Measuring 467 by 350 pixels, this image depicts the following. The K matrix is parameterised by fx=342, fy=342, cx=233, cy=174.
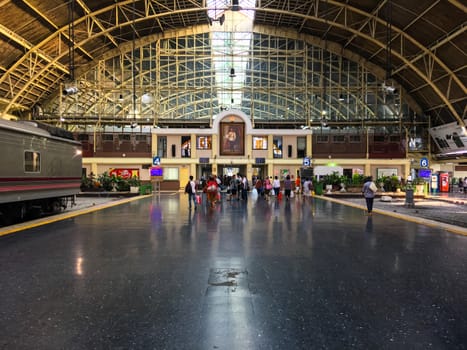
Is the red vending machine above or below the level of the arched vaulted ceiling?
below

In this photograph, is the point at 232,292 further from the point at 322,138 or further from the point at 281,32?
the point at 281,32

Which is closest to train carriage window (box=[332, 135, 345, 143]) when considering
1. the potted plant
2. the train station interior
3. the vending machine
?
the train station interior

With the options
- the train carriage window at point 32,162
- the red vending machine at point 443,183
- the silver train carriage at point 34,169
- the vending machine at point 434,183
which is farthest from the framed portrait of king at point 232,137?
the train carriage window at point 32,162

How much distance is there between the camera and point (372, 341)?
3.47m

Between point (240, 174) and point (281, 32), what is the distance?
61.3 ft

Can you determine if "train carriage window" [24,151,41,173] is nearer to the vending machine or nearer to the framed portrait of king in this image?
the framed portrait of king

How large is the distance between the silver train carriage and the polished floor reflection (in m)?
2.58

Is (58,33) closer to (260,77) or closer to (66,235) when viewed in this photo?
(260,77)

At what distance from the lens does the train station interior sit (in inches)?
158

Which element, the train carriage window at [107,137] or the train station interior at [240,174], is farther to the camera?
the train carriage window at [107,137]

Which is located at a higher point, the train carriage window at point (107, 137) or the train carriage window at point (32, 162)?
the train carriage window at point (107, 137)

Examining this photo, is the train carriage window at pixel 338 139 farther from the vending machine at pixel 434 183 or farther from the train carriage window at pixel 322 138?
the vending machine at pixel 434 183

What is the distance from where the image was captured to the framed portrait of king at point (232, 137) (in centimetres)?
4016

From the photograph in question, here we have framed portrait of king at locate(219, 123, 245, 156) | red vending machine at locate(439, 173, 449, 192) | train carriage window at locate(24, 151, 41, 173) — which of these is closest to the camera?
train carriage window at locate(24, 151, 41, 173)
